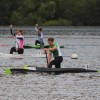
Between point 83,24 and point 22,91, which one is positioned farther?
point 83,24

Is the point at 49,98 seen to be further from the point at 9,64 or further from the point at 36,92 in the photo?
the point at 9,64

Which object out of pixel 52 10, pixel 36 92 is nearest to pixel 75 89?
pixel 36 92

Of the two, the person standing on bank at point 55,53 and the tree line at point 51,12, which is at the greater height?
the person standing on bank at point 55,53

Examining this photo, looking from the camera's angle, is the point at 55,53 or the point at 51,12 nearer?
the point at 55,53

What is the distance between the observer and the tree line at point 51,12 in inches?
5241

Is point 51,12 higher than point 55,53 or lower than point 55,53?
lower

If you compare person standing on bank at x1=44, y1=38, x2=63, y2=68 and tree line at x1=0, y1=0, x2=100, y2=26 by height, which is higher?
person standing on bank at x1=44, y1=38, x2=63, y2=68

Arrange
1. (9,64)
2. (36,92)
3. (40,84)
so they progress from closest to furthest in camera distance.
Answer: (36,92) → (40,84) → (9,64)

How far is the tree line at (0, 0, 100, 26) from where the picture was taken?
133125 millimetres

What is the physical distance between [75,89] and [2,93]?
3316 mm

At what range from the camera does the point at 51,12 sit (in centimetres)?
13225

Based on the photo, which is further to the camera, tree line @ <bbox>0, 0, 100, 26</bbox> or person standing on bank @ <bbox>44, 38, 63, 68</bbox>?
tree line @ <bbox>0, 0, 100, 26</bbox>

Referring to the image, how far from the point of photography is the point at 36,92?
24.6m

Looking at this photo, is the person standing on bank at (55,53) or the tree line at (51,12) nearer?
the person standing on bank at (55,53)
